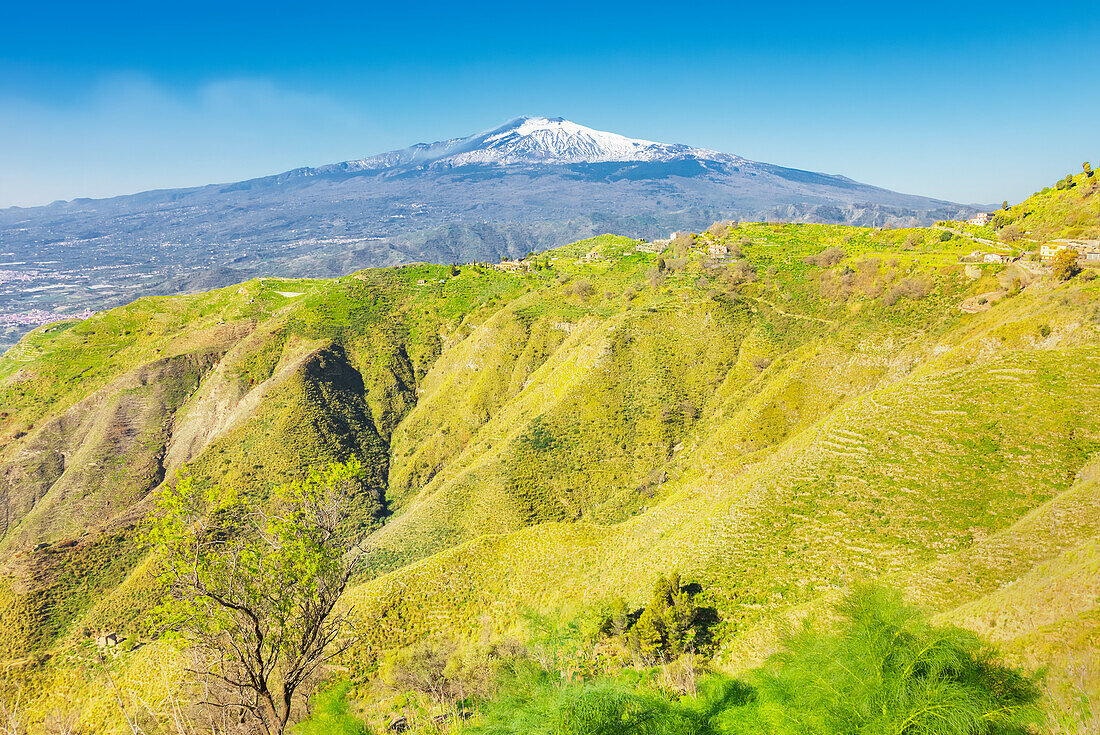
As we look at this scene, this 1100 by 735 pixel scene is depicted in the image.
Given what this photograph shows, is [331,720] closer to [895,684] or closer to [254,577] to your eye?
[254,577]

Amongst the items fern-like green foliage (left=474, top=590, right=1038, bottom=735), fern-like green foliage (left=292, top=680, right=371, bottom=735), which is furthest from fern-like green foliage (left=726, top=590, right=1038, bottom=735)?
fern-like green foliage (left=292, top=680, right=371, bottom=735)

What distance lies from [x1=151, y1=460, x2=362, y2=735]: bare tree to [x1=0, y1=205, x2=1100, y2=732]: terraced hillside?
1608mm

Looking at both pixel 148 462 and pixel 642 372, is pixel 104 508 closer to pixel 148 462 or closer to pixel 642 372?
pixel 148 462

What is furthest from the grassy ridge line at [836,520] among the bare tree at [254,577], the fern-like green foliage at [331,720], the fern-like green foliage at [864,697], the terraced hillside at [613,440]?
the bare tree at [254,577]

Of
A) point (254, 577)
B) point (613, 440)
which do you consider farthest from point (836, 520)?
point (254, 577)

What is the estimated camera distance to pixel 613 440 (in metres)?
45.2

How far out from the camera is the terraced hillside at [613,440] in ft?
76.8

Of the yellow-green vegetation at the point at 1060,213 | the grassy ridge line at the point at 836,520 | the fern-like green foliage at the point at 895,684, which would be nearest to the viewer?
the fern-like green foliage at the point at 895,684

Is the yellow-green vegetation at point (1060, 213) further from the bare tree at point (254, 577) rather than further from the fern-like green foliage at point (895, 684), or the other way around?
the bare tree at point (254, 577)

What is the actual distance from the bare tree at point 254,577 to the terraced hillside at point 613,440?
63.3 inches

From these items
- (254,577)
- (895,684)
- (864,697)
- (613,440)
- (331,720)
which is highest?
(254,577)

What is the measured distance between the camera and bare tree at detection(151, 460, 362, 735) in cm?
1098

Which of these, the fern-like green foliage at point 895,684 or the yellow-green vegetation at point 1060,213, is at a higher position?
the yellow-green vegetation at point 1060,213

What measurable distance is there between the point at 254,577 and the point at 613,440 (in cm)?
3568
